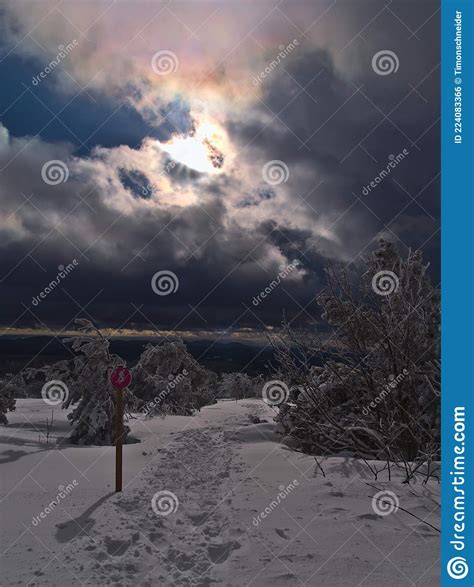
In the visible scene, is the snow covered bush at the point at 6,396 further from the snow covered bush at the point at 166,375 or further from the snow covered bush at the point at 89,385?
the snow covered bush at the point at 166,375

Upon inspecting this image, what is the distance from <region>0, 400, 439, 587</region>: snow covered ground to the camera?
3496mm

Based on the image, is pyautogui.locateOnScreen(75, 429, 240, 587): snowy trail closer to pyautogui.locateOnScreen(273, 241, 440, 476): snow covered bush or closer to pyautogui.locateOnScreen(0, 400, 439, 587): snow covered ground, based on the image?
pyautogui.locateOnScreen(0, 400, 439, 587): snow covered ground

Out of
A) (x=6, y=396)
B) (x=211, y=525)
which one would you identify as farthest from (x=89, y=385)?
(x=211, y=525)

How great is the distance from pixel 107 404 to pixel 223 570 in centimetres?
749

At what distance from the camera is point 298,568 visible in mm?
3490

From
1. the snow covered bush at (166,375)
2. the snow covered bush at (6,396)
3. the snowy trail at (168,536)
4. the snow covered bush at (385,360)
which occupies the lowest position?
the snow covered bush at (6,396)

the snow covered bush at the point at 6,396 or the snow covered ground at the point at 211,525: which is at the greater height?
the snow covered ground at the point at 211,525

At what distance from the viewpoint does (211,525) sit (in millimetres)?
4508

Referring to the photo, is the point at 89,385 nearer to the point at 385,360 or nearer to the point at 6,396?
the point at 6,396

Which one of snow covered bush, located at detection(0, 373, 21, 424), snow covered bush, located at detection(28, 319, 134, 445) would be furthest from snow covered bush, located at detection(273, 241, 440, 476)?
snow covered bush, located at detection(0, 373, 21, 424)

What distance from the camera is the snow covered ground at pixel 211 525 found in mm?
3496

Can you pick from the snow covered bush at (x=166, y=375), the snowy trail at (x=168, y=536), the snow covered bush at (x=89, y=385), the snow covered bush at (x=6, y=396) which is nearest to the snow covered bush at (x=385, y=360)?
the snowy trail at (x=168, y=536)

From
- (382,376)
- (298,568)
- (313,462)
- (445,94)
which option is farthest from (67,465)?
(445,94)

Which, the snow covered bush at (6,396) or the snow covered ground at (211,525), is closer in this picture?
the snow covered ground at (211,525)
